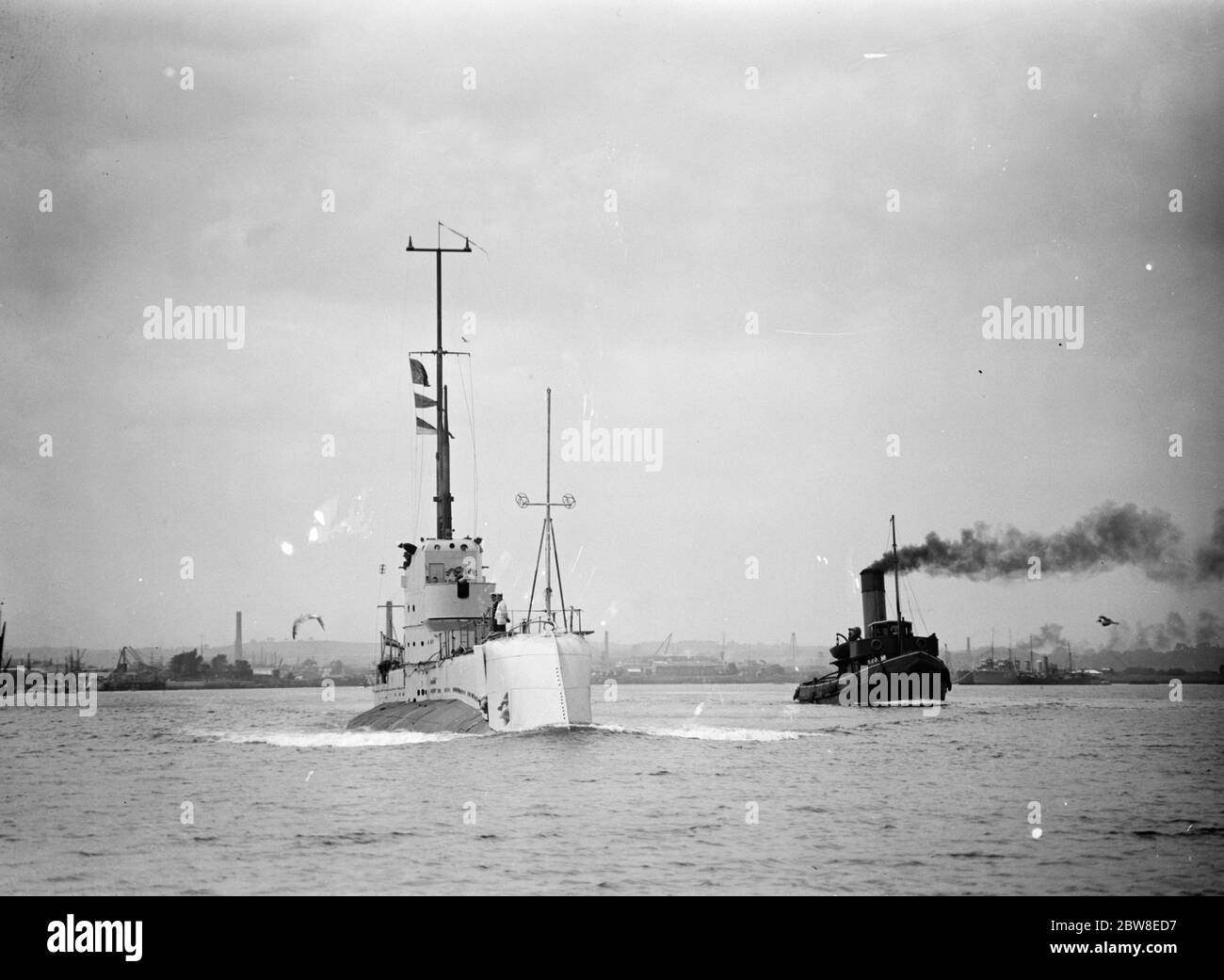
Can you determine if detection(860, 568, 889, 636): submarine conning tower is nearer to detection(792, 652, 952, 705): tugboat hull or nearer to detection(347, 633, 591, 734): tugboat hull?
detection(792, 652, 952, 705): tugboat hull

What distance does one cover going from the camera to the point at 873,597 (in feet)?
291

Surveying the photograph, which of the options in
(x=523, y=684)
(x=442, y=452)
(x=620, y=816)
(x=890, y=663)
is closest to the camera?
(x=620, y=816)

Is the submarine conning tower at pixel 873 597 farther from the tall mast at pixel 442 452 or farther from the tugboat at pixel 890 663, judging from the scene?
the tall mast at pixel 442 452

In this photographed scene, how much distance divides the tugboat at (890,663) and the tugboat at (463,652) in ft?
116

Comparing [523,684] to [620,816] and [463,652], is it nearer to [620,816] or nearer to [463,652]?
[463,652]

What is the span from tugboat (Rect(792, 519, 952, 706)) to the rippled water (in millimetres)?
32786

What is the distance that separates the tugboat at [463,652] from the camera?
147 feet

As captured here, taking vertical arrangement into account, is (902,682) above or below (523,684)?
below

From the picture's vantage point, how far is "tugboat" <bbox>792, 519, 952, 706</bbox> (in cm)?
8619

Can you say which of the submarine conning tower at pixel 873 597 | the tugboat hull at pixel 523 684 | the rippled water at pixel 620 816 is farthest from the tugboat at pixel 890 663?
the tugboat hull at pixel 523 684

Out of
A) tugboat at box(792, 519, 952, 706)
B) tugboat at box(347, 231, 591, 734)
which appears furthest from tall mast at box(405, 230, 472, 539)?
tugboat at box(792, 519, 952, 706)

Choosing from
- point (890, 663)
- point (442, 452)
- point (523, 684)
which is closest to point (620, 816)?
point (523, 684)

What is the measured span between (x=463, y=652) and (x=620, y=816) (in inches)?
901

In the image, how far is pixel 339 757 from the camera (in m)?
43.6
